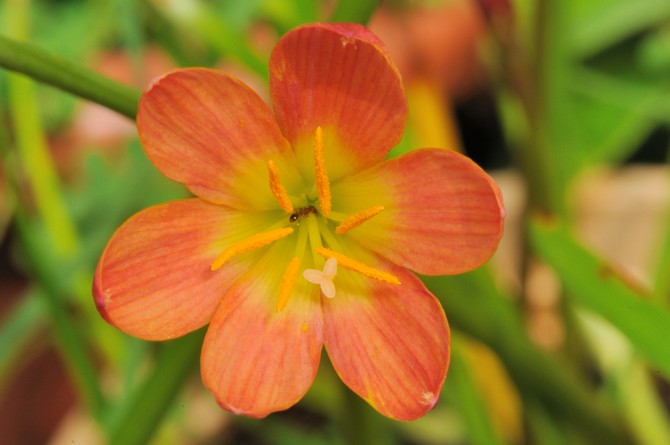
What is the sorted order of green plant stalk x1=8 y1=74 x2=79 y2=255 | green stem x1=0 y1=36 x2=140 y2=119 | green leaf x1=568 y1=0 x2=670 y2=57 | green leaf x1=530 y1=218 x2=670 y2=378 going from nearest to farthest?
1. green stem x1=0 y1=36 x2=140 y2=119
2. green leaf x1=530 y1=218 x2=670 y2=378
3. green plant stalk x1=8 y1=74 x2=79 y2=255
4. green leaf x1=568 y1=0 x2=670 y2=57

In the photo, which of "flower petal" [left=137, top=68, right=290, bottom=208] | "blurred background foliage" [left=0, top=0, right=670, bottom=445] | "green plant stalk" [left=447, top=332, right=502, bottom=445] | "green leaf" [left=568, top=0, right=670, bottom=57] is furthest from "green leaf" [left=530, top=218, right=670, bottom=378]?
"green leaf" [left=568, top=0, right=670, bottom=57]

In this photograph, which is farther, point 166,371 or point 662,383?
point 662,383

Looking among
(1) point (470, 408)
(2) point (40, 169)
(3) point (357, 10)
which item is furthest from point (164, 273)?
(2) point (40, 169)

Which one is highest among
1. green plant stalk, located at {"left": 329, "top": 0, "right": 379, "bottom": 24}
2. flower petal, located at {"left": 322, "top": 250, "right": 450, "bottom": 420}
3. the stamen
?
green plant stalk, located at {"left": 329, "top": 0, "right": 379, "bottom": 24}

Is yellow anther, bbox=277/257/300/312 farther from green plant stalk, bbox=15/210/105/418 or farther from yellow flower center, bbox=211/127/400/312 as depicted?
green plant stalk, bbox=15/210/105/418

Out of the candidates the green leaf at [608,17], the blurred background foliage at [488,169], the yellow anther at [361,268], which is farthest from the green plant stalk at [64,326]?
the green leaf at [608,17]

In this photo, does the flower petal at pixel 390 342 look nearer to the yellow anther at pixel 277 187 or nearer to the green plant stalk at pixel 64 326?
the yellow anther at pixel 277 187

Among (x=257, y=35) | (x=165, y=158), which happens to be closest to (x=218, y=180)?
(x=165, y=158)

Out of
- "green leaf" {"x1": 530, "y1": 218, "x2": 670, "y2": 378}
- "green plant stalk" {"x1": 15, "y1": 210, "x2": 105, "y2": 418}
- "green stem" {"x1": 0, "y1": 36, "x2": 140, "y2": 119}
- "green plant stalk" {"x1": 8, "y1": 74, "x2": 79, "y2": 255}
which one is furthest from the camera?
"green plant stalk" {"x1": 8, "y1": 74, "x2": 79, "y2": 255}

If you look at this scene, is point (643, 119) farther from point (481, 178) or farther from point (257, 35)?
point (481, 178)
